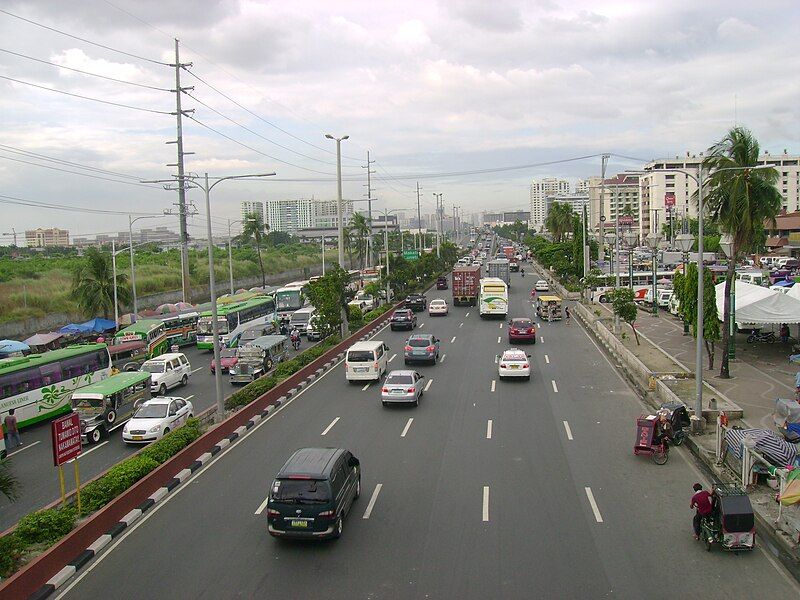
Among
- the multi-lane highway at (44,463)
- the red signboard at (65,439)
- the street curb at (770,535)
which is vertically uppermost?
the red signboard at (65,439)

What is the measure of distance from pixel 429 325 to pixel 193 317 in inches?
656

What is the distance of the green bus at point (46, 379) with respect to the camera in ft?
76.9

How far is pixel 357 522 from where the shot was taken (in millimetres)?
14352

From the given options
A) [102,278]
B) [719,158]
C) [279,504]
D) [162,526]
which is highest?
[719,158]

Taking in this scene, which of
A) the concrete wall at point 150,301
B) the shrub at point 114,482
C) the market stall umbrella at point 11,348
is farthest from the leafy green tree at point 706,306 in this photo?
the concrete wall at point 150,301

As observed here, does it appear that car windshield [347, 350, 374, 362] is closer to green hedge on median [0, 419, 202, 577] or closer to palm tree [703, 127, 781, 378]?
green hedge on median [0, 419, 202, 577]

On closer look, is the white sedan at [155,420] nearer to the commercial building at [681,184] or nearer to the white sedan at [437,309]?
the white sedan at [437,309]

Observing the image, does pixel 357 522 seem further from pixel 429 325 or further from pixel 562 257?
pixel 562 257

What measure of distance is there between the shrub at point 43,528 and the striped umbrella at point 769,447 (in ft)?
50.2

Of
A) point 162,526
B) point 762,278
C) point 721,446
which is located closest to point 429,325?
point 762,278

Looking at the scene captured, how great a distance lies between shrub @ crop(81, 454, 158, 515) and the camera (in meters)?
14.8

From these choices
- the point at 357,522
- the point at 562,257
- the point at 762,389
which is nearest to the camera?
the point at 357,522

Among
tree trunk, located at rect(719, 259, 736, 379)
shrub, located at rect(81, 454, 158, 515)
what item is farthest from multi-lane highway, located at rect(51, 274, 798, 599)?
tree trunk, located at rect(719, 259, 736, 379)

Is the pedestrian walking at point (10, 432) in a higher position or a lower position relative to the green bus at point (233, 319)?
lower
